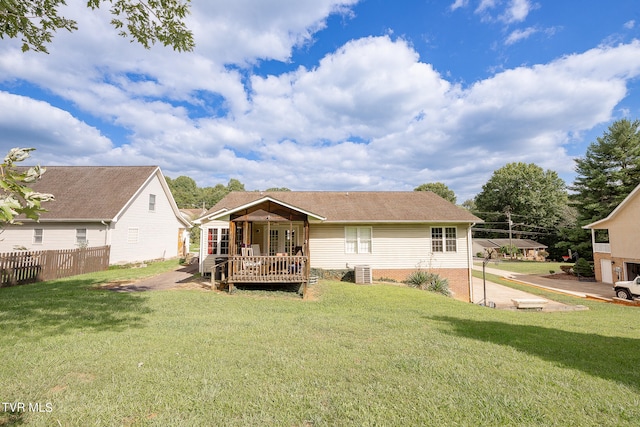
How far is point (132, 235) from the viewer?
63.3 ft

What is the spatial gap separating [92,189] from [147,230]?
4.18 m

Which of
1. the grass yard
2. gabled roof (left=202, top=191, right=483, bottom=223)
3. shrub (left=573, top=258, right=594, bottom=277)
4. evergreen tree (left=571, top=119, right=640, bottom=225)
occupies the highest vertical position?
evergreen tree (left=571, top=119, right=640, bottom=225)

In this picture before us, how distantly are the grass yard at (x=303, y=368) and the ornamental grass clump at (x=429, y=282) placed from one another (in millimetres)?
6039

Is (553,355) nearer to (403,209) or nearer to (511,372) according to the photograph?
(511,372)

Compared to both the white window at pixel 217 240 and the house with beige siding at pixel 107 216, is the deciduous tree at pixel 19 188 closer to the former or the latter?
the white window at pixel 217 240

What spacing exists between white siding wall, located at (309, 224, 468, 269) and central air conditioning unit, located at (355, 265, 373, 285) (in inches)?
48.8

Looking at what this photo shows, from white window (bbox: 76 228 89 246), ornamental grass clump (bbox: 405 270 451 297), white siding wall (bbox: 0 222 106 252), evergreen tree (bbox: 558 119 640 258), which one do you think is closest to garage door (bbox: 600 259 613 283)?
evergreen tree (bbox: 558 119 640 258)

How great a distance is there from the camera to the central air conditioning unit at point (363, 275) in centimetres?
1410

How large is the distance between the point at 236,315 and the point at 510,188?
195 feet

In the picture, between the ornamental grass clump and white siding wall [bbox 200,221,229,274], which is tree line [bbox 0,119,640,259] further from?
the ornamental grass clump

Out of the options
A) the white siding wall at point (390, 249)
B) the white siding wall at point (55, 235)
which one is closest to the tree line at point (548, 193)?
the white siding wall at point (55, 235)

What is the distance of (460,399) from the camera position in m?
3.72

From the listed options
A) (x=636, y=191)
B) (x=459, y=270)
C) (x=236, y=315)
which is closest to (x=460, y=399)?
(x=236, y=315)

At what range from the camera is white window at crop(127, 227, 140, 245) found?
19.0 meters
